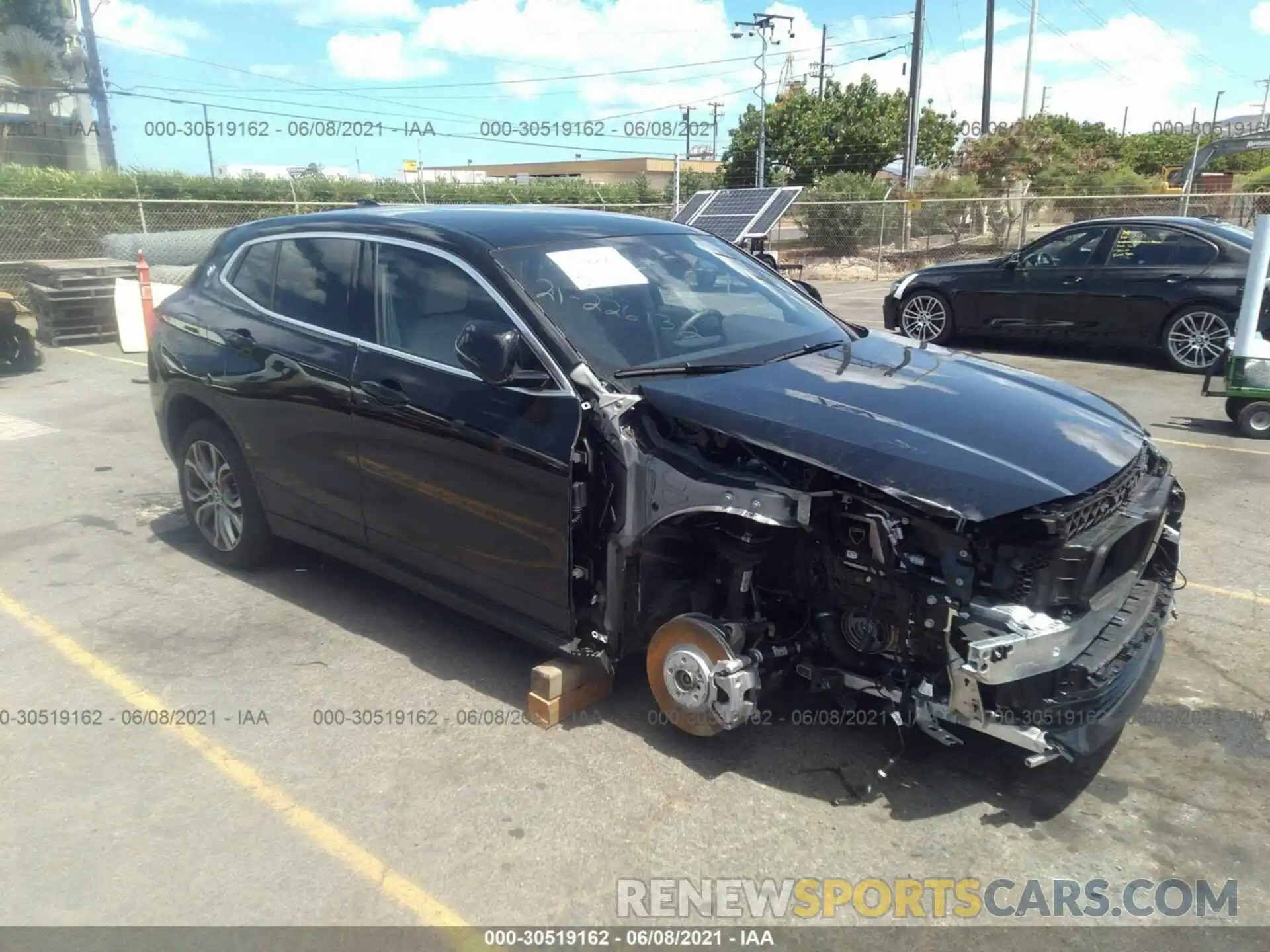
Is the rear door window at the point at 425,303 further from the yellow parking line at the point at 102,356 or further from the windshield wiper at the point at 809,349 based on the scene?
the yellow parking line at the point at 102,356

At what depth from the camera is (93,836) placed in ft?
9.92

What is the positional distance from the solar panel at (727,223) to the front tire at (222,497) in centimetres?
1078

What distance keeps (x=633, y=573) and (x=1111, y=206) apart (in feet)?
83.2

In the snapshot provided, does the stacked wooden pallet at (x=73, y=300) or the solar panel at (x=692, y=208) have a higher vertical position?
the solar panel at (x=692, y=208)

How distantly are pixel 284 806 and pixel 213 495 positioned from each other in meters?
2.48

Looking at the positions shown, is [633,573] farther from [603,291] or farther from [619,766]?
[603,291]

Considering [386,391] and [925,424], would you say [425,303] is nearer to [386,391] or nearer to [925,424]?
[386,391]

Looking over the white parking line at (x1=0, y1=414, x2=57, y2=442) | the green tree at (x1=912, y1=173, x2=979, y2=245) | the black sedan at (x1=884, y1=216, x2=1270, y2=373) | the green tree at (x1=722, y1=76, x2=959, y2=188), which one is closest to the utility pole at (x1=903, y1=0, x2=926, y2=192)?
the green tree at (x1=912, y1=173, x2=979, y2=245)

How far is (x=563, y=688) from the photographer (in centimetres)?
361

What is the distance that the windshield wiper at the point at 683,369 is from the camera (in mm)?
3426

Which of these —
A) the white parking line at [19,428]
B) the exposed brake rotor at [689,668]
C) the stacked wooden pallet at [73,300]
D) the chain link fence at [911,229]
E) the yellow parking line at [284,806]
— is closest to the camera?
the yellow parking line at [284,806]

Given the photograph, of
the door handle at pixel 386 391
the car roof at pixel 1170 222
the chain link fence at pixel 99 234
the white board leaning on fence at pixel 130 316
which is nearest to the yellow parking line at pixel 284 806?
the door handle at pixel 386 391

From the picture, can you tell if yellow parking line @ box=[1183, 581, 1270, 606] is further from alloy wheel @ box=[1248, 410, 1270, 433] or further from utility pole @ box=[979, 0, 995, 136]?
utility pole @ box=[979, 0, 995, 136]

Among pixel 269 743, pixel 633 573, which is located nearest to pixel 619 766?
pixel 633 573
